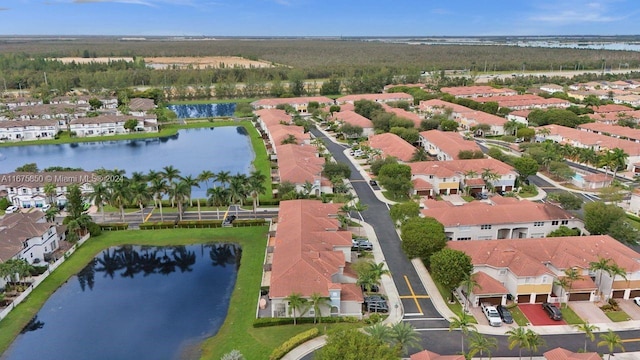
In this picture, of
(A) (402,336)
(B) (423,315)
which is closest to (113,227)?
(B) (423,315)

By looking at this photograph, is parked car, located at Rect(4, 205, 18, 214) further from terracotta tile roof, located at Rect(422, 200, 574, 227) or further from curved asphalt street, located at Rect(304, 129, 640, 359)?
terracotta tile roof, located at Rect(422, 200, 574, 227)

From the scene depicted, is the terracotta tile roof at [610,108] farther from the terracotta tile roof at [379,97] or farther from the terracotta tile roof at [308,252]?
the terracotta tile roof at [308,252]

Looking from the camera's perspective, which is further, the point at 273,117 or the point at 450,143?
the point at 273,117

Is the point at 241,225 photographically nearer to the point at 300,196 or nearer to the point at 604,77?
the point at 300,196

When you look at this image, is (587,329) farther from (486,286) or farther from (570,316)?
(486,286)

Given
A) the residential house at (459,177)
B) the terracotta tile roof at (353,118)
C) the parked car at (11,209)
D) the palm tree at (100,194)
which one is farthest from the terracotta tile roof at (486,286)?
the terracotta tile roof at (353,118)
